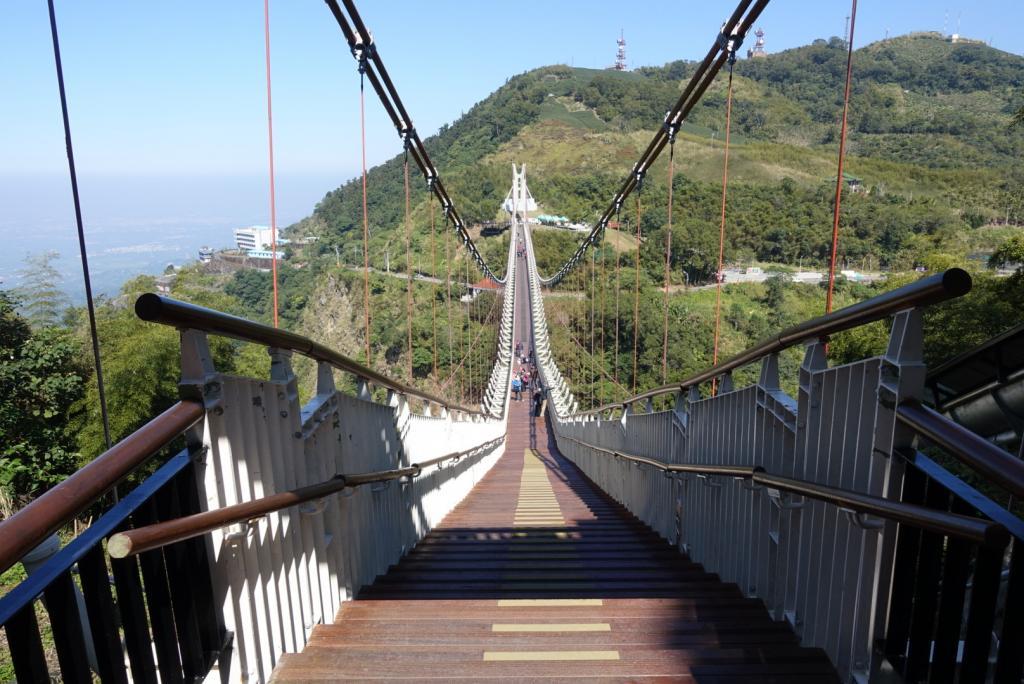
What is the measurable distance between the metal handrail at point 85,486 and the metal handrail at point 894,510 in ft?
4.46

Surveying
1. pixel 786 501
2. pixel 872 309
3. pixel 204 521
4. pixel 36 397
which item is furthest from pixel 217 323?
pixel 36 397

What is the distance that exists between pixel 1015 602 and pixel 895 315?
0.61 meters

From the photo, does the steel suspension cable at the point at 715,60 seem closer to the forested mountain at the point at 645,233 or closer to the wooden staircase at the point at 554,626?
the forested mountain at the point at 645,233

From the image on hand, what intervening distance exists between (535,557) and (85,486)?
8.32 feet

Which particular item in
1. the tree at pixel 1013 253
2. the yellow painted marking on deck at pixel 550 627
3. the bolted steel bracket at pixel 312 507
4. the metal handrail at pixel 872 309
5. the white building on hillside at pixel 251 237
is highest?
the metal handrail at pixel 872 309

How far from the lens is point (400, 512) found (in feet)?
11.2

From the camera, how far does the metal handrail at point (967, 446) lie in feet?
3.44

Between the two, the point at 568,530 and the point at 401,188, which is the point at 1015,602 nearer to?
the point at 568,530

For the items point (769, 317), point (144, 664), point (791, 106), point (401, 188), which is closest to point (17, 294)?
point (144, 664)

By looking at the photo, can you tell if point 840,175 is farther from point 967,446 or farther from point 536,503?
point 536,503

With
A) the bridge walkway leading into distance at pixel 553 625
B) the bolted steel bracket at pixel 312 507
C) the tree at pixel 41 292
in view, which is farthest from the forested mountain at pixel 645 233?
the bolted steel bracket at pixel 312 507

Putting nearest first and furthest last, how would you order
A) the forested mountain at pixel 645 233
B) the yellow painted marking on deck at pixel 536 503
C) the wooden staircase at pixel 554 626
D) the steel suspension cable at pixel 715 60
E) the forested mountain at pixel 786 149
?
1. the wooden staircase at pixel 554 626
2. the yellow painted marking on deck at pixel 536 503
3. the steel suspension cable at pixel 715 60
4. the forested mountain at pixel 645 233
5. the forested mountain at pixel 786 149

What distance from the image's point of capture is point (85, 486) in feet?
3.40

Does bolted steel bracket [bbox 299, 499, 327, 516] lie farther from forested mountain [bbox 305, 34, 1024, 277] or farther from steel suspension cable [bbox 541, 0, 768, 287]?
forested mountain [bbox 305, 34, 1024, 277]
